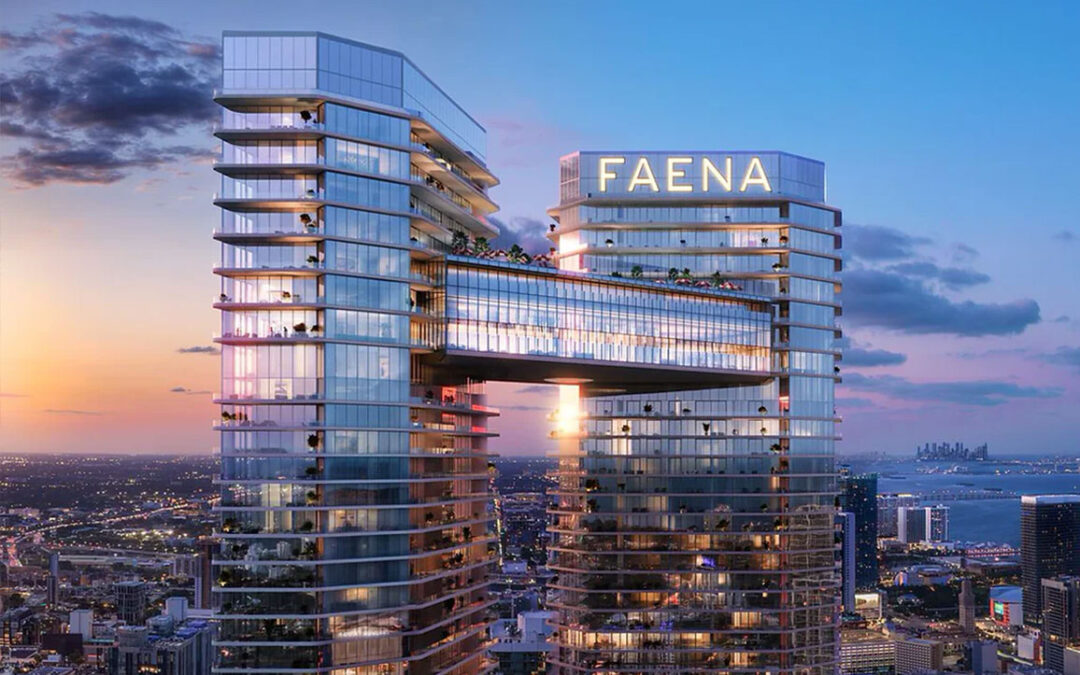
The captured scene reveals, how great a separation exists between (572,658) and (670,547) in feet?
45.4

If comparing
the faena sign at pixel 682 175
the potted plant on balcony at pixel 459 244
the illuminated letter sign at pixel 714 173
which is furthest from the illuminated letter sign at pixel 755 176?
the potted plant on balcony at pixel 459 244

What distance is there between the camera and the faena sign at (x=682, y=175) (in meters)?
116

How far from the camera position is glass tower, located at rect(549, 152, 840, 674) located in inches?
4360

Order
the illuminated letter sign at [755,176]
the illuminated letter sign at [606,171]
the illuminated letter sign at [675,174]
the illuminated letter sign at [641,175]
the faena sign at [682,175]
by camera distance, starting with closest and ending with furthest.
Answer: the illuminated letter sign at [755,176], the faena sign at [682,175], the illuminated letter sign at [675,174], the illuminated letter sign at [641,175], the illuminated letter sign at [606,171]

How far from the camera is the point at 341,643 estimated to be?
75.9 metres

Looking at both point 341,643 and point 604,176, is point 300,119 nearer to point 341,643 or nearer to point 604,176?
point 341,643

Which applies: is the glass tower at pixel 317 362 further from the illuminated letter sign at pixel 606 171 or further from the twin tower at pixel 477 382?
the illuminated letter sign at pixel 606 171

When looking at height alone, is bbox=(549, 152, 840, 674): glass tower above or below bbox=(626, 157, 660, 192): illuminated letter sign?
below

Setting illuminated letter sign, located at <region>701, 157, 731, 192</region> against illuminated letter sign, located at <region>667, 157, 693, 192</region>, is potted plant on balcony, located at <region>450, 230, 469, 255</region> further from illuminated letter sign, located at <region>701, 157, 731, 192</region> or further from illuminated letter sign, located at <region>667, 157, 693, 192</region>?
illuminated letter sign, located at <region>701, 157, 731, 192</region>

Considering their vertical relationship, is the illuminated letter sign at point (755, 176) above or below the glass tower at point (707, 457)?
above

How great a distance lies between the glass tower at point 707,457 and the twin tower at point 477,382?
0.74ft

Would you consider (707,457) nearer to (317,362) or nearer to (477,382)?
(477,382)

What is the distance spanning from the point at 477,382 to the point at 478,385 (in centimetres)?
58

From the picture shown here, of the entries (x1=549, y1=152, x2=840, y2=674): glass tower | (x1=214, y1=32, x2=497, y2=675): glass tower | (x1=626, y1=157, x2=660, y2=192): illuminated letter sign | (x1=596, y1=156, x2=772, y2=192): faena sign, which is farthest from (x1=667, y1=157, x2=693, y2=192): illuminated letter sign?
(x1=214, y1=32, x2=497, y2=675): glass tower
